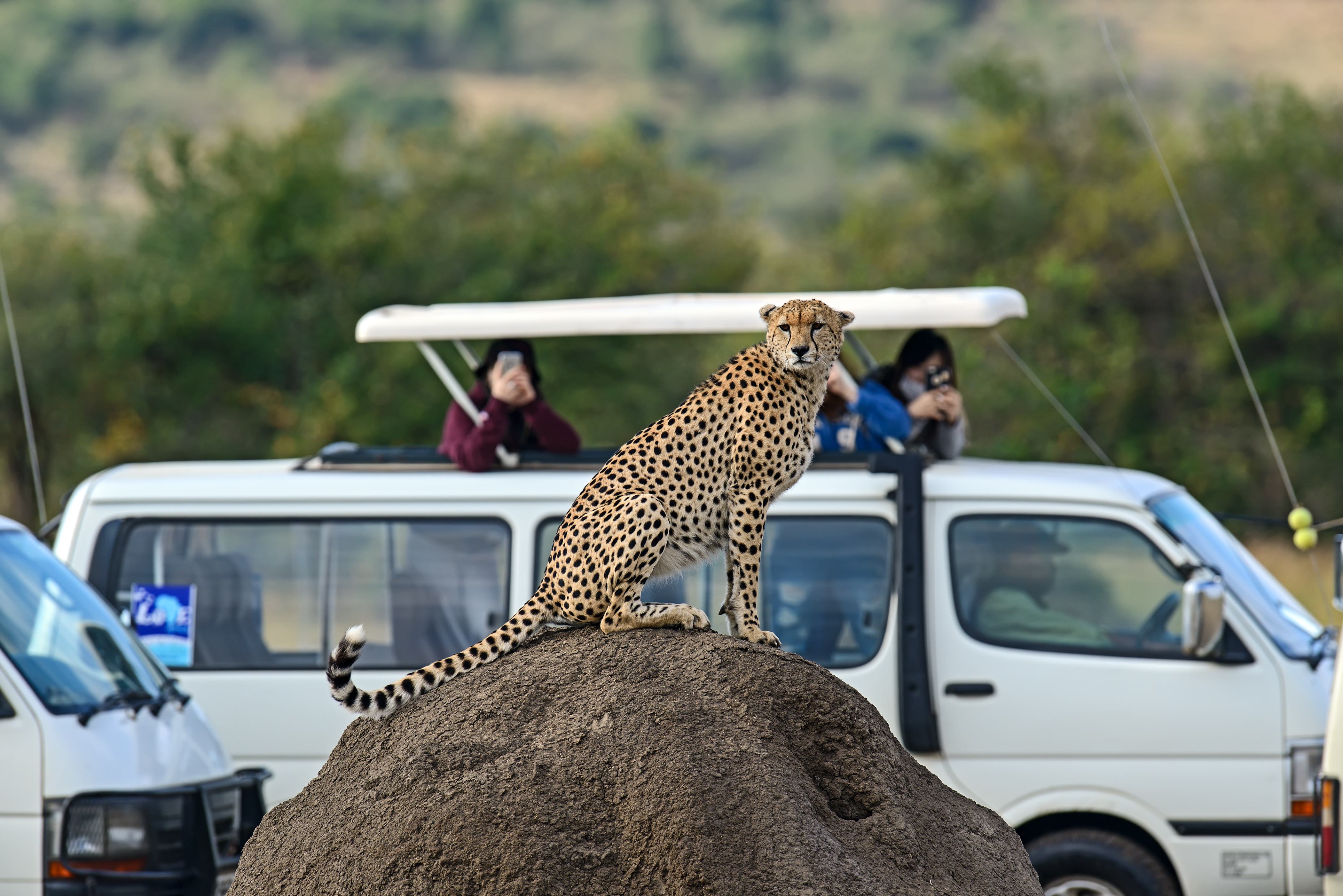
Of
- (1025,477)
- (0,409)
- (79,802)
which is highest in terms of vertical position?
(0,409)

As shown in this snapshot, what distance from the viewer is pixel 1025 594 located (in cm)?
694

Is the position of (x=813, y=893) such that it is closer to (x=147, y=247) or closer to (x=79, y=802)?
(x=79, y=802)

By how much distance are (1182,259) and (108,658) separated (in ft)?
62.1

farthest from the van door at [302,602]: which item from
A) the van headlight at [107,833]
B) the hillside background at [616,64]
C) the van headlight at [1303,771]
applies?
the hillside background at [616,64]

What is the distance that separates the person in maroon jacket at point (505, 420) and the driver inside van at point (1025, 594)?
1914 millimetres

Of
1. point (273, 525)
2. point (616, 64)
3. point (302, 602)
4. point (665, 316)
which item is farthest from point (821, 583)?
point (616, 64)

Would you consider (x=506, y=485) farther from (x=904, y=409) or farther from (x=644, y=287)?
(x=644, y=287)

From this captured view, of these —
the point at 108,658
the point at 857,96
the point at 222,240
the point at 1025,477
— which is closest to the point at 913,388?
the point at 1025,477

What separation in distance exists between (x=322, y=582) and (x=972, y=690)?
275 centimetres

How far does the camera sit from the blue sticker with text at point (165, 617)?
7.09 metres

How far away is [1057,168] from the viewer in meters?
25.2

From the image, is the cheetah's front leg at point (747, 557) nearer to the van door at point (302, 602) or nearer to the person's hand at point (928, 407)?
the van door at point (302, 602)

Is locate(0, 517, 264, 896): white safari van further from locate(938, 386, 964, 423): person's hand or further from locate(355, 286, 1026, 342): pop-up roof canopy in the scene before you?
locate(938, 386, 964, 423): person's hand

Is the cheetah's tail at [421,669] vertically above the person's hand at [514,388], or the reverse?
the person's hand at [514,388]
